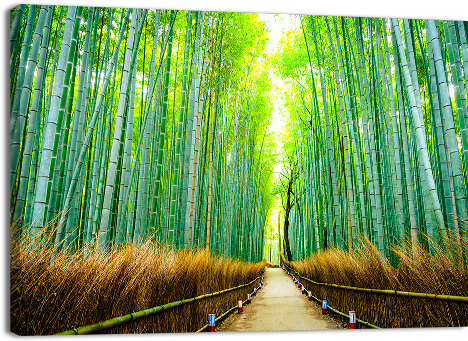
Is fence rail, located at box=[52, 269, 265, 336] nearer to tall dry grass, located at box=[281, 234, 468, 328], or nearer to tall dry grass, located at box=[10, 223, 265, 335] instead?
tall dry grass, located at box=[10, 223, 265, 335]

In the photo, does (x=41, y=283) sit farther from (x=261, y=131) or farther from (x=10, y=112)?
(x=261, y=131)

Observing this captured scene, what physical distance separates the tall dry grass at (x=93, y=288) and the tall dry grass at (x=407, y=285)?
1.44 meters

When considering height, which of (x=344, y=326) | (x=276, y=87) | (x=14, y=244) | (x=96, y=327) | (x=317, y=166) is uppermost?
(x=276, y=87)

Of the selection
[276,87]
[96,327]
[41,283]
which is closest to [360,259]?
[96,327]

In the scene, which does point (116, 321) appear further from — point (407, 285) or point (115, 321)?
point (407, 285)

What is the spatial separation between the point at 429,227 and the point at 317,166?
11.2 feet

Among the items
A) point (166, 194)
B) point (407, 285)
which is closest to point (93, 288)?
point (407, 285)

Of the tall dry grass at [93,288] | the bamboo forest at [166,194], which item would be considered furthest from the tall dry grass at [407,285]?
the tall dry grass at [93,288]

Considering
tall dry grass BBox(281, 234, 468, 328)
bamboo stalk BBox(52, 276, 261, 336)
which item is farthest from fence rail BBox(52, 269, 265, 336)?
tall dry grass BBox(281, 234, 468, 328)

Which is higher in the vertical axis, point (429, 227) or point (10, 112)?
point (10, 112)

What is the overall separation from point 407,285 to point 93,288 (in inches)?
73.7

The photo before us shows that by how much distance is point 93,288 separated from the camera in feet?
4.33

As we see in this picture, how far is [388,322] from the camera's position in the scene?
226cm

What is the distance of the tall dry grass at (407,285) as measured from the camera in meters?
1.66
